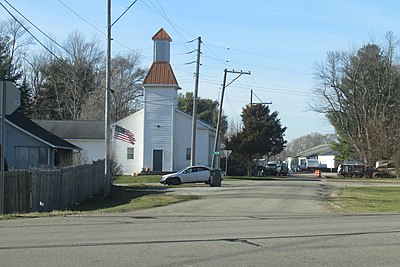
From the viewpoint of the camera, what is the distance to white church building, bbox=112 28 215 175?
57.1 m

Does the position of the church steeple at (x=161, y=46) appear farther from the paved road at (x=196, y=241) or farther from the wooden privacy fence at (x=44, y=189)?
the paved road at (x=196, y=241)

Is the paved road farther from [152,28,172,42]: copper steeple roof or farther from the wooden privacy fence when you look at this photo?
[152,28,172,42]: copper steeple roof

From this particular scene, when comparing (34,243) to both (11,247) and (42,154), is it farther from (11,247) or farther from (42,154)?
(42,154)

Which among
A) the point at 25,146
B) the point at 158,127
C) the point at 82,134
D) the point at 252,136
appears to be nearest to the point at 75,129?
the point at 82,134

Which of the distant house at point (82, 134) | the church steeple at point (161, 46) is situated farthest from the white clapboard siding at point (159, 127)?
the distant house at point (82, 134)

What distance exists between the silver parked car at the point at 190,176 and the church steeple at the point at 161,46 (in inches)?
700

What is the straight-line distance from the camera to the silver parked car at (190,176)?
1690 inches

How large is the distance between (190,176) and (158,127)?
606 inches

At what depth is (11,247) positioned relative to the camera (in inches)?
420

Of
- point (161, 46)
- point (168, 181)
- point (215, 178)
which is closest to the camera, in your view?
point (215, 178)

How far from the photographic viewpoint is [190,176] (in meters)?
43.2

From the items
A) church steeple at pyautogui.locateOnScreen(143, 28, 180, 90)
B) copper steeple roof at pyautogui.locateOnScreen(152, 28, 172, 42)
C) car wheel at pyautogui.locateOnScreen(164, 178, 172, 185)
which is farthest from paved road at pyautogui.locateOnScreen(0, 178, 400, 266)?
copper steeple roof at pyautogui.locateOnScreen(152, 28, 172, 42)

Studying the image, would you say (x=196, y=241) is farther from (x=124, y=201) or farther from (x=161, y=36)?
(x=161, y=36)

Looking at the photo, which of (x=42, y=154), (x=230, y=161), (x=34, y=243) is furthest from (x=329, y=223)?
(x=230, y=161)
